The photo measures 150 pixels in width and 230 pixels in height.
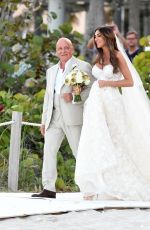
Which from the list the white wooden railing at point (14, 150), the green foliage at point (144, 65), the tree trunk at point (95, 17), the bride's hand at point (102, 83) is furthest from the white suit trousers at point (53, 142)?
the tree trunk at point (95, 17)

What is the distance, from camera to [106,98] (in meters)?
9.45

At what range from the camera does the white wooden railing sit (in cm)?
1077

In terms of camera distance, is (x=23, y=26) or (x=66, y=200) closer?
(x=66, y=200)

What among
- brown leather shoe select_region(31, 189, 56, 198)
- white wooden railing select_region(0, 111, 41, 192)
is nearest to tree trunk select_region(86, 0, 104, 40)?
white wooden railing select_region(0, 111, 41, 192)

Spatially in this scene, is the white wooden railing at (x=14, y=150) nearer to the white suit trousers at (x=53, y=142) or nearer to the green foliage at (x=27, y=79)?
the green foliage at (x=27, y=79)

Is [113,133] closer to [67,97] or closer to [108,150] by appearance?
[108,150]

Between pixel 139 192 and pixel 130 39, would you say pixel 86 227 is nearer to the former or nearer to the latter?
pixel 139 192

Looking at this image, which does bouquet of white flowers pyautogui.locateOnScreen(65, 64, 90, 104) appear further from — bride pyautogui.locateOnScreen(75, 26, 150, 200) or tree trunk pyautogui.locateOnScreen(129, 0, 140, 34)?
tree trunk pyautogui.locateOnScreen(129, 0, 140, 34)

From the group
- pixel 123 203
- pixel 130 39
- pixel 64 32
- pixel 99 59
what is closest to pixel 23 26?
pixel 64 32

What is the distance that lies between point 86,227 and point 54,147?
2175 mm

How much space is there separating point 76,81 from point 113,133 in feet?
2.44

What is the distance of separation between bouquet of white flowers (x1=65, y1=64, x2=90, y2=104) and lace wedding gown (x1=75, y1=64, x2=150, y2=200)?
0.42ft

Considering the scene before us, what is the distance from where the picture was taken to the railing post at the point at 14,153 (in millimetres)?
10766

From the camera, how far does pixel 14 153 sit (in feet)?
35.4
